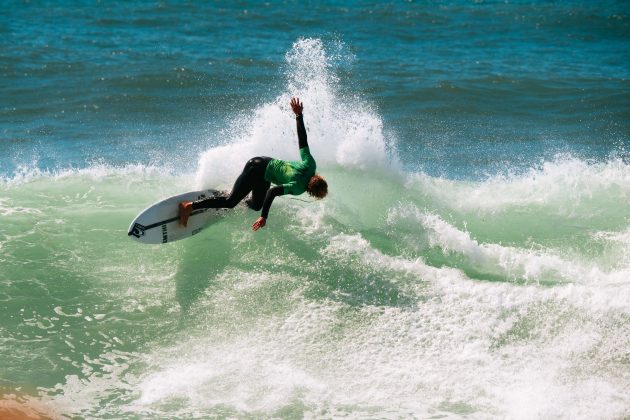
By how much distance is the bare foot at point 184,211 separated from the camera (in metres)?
8.27

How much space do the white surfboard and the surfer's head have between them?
1.56 m

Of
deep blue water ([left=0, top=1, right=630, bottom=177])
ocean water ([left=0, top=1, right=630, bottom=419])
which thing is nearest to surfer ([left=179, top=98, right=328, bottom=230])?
ocean water ([left=0, top=1, right=630, bottom=419])

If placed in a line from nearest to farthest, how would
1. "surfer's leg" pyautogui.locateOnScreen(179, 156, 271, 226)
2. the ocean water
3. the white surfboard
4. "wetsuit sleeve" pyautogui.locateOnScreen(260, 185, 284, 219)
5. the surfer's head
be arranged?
the ocean water
the surfer's head
"wetsuit sleeve" pyautogui.locateOnScreen(260, 185, 284, 219)
the white surfboard
"surfer's leg" pyautogui.locateOnScreen(179, 156, 271, 226)

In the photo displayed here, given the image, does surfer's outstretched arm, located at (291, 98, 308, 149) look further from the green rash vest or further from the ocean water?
the ocean water

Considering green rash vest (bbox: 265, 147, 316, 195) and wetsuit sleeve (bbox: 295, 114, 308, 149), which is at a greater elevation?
wetsuit sleeve (bbox: 295, 114, 308, 149)

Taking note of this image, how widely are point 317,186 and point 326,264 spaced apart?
1.06 m

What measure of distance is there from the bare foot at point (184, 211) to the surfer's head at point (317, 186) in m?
1.49

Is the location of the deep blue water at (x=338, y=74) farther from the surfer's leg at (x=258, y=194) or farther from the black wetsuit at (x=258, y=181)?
the black wetsuit at (x=258, y=181)

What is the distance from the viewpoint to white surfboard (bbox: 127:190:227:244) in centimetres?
804

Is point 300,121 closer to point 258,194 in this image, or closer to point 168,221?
point 258,194

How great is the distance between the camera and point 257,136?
9.72 metres

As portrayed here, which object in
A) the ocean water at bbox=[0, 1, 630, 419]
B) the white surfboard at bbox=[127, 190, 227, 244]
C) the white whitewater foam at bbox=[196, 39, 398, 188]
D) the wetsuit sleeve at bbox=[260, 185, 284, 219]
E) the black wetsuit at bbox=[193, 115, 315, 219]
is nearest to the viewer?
the ocean water at bbox=[0, 1, 630, 419]

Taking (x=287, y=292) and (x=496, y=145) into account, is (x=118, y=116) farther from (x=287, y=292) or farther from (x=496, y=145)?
(x=287, y=292)

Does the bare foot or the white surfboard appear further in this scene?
the bare foot
